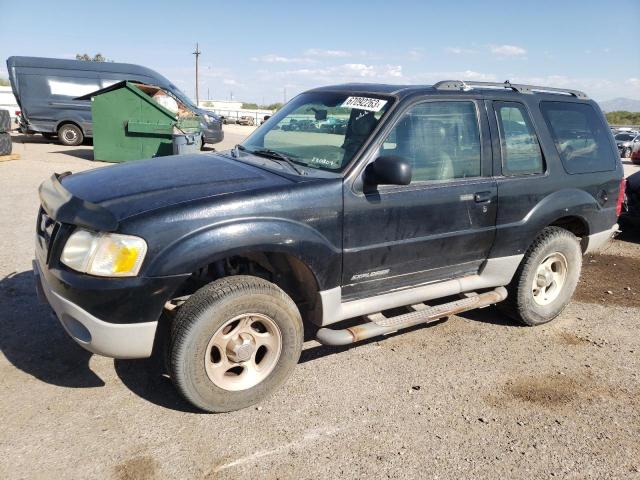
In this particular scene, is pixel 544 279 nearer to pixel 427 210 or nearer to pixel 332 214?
pixel 427 210

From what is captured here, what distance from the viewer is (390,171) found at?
2.95 m

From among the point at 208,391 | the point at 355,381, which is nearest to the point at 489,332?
the point at 355,381

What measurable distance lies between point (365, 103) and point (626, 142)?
2721 cm

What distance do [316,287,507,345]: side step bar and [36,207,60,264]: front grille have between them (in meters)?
1.63

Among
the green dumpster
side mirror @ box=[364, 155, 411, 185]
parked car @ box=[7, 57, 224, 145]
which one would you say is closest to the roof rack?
side mirror @ box=[364, 155, 411, 185]

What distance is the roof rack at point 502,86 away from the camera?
3.64 m

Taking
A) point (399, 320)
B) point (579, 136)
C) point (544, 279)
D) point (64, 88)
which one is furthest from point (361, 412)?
point (64, 88)

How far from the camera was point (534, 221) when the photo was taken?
3916 millimetres

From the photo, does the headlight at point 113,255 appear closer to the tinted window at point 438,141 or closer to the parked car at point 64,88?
the tinted window at point 438,141

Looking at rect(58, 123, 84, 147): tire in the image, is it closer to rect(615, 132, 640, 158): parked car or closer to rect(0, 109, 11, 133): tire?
rect(0, 109, 11, 133): tire

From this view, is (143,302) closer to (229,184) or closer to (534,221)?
(229,184)

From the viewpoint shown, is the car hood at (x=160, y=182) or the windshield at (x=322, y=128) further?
the windshield at (x=322, y=128)

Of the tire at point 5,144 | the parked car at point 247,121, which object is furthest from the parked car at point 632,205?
the parked car at point 247,121

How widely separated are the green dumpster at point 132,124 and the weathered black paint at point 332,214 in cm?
877
